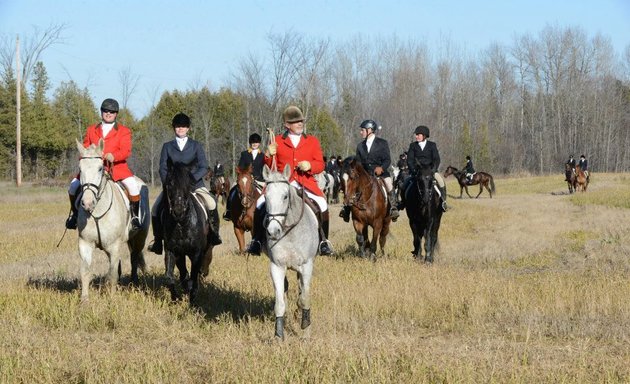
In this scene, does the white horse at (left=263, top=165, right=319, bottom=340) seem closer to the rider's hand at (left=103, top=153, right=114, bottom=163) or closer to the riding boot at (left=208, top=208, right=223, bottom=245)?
the riding boot at (left=208, top=208, right=223, bottom=245)

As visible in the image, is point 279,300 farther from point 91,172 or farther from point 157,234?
point 91,172

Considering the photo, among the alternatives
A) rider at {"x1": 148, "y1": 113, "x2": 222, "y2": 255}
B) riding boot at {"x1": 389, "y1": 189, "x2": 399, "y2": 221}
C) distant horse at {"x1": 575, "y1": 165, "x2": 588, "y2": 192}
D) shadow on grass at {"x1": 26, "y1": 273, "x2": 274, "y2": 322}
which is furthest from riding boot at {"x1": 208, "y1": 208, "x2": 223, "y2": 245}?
distant horse at {"x1": 575, "y1": 165, "x2": 588, "y2": 192}

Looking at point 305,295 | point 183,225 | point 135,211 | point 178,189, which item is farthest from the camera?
point 135,211

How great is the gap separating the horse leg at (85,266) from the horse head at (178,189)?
4.57 feet

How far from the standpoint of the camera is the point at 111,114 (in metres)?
10.4

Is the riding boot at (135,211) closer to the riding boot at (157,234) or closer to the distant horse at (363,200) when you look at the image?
the riding boot at (157,234)

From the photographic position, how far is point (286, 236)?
25.5 feet

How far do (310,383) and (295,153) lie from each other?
3.54 m

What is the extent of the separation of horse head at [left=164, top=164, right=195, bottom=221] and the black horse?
18.8 feet

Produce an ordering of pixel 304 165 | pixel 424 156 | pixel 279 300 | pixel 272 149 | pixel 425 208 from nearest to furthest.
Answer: pixel 279 300
pixel 272 149
pixel 304 165
pixel 425 208
pixel 424 156

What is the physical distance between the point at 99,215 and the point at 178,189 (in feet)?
4.32

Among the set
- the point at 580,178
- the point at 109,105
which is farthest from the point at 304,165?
the point at 580,178

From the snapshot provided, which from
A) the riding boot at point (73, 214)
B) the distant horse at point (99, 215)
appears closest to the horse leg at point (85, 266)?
the distant horse at point (99, 215)

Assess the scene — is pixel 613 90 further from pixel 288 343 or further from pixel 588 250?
pixel 288 343
